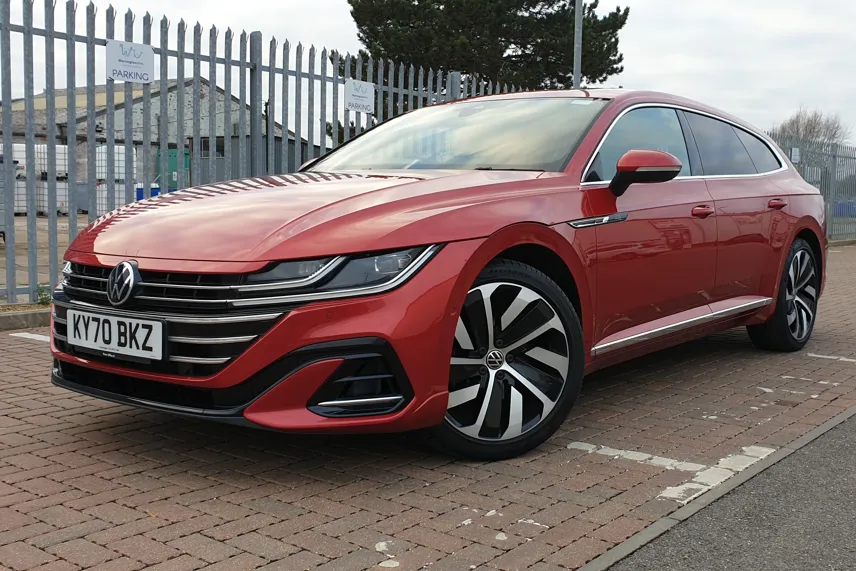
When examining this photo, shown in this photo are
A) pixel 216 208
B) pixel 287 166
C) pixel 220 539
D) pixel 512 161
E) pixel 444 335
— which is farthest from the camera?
pixel 287 166

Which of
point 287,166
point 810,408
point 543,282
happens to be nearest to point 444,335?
point 543,282

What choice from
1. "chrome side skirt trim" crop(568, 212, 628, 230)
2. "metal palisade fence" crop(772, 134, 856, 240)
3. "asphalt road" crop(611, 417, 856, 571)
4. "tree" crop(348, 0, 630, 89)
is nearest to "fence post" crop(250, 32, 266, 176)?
"chrome side skirt trim" crop(568, 212, 628, 230)

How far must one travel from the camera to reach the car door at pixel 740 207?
5.04 meters

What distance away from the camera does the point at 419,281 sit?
319 centimetres

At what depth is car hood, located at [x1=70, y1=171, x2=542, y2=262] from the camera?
316 centimetres

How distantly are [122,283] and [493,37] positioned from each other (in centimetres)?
2976

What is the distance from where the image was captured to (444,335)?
3254 millimetres

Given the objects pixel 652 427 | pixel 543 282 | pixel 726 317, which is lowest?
pixel 652 427

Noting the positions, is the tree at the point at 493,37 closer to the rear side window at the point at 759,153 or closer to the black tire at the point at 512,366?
the rear side window at the point at 759,153

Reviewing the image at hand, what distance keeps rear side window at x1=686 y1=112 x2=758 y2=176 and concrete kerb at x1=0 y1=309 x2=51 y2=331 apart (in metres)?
4.86

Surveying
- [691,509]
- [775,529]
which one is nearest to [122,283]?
[691,509]

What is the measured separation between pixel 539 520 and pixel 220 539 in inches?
39.9

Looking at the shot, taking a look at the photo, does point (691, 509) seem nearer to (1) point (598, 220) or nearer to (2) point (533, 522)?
(2) point (533, 522)

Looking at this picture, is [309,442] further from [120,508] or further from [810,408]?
[810,408]
